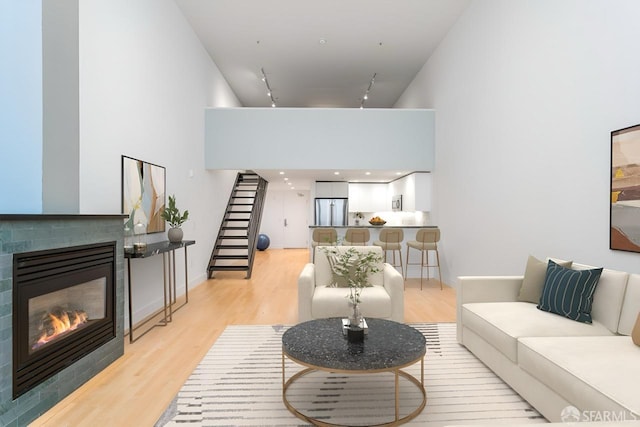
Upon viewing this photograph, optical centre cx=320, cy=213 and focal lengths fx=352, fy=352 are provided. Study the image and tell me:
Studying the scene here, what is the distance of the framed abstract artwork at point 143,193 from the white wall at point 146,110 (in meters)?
0.11

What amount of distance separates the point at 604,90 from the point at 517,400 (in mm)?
2643

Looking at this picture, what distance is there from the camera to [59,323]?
105 inches

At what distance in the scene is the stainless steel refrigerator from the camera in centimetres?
1054

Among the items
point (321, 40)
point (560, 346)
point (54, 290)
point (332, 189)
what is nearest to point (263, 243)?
point (332, 189)

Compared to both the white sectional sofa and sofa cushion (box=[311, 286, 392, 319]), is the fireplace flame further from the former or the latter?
the white sectional sofa

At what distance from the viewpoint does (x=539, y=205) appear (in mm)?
3828

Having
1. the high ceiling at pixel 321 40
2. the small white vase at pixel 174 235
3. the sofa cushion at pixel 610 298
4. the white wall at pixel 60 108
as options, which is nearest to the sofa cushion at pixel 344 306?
the sofa cushion at pixel 610 298

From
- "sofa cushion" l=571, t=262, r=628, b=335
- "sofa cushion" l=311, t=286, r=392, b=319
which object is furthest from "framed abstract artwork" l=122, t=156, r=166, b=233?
"sofa cushion" l=571, t=262, r=628, b=335

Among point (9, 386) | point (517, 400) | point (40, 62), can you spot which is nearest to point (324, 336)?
point (517, 400)

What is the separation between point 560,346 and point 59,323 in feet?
11.6

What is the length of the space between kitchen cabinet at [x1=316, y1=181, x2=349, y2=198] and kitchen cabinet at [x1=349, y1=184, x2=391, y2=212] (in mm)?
222

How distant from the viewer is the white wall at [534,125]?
118 inches

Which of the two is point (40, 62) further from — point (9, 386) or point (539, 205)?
point (539, 205)

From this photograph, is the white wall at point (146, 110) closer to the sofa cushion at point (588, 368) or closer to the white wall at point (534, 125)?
the sofa cushion at point (588, 368)
